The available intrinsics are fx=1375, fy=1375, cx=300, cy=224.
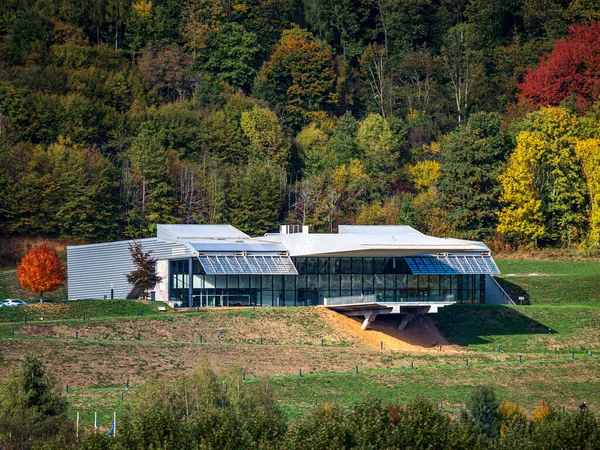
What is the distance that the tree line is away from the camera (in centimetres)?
4984

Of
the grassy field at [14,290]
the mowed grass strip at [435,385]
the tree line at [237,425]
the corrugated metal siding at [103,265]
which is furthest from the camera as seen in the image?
the grassy field at [14,290]

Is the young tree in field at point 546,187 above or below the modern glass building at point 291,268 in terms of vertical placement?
above

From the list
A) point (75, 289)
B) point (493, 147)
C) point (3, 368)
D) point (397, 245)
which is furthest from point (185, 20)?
point (3, 368)

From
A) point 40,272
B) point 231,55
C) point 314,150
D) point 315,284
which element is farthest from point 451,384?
point 231,55

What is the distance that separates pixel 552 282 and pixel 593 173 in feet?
46.8

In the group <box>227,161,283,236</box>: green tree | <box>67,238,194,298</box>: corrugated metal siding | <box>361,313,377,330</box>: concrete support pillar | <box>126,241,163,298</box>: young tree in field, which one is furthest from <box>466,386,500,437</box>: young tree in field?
<box>227,161,283,236</box>: green tree

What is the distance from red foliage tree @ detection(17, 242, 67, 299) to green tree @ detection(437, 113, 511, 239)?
117ft

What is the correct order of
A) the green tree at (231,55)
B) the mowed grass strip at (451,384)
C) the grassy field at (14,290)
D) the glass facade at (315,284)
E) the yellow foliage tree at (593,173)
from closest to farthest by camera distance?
the mowed grass strip at (451,384) < the glass facade at (315,284) < the grassy field at (14,290) < the yellow foliage tree at (593,173) < the green tree at (231,55)

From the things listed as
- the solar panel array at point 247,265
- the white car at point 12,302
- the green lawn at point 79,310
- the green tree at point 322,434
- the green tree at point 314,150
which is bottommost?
the green tree at point 322,434

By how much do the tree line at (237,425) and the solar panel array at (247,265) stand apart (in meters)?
26.4

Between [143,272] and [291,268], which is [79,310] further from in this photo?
[291,268]

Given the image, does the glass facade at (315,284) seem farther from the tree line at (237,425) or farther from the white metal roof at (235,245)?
the tree line at (237,425)

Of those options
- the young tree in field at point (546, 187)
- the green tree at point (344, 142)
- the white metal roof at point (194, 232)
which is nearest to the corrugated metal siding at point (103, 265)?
the white metal roof at point (194, 232)

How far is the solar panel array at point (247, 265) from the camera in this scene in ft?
273
